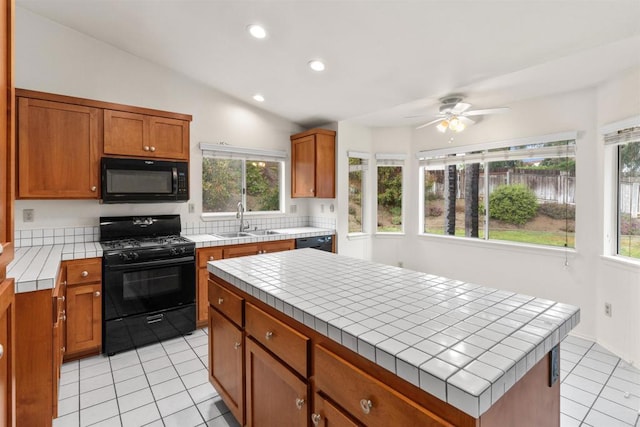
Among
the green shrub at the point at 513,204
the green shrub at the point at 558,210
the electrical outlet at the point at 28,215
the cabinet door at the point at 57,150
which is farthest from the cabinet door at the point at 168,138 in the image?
the green shrub at the point at 558,210

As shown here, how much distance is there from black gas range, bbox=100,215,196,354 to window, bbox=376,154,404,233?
2.87 metres

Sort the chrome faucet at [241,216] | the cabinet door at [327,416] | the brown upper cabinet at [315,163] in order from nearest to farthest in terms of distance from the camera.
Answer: the cabinet door at [327,416] → the chrome faucet at [241,216] → the brown upper cabinet at [315,163]

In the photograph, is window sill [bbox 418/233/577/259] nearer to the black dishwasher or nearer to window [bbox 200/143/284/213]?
the black dishwasher

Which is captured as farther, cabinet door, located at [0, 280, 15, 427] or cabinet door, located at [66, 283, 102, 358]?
cabinet door, located at [66, 283, 102, 358]

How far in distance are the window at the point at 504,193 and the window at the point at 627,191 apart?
0.38 meters

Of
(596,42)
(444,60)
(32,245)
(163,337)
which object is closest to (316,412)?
(163,337)

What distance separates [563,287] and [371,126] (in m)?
3.04

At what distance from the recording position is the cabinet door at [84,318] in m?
2.59

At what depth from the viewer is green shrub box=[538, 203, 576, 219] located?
3307mm

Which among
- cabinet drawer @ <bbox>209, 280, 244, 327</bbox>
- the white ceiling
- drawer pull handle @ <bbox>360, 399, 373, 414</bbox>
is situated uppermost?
the white ceiling

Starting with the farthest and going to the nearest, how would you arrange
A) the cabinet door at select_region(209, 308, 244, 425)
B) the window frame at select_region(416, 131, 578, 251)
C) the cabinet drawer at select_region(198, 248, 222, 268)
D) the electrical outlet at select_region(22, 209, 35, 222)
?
the window frame at select_region(416, 131, 578, 251) < the cabinet drawer at select_region(198, 248, 222, 268) < the electrical outlet at select_region(22, 209, 35, 222) < the cabinet door at select_region(209, 308, 244, 425)

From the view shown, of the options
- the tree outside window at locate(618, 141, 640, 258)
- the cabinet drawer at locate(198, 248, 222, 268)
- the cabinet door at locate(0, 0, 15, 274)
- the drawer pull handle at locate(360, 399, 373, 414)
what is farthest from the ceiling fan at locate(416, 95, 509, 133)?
the cabinet door at locate(0, 0, 15, 274)

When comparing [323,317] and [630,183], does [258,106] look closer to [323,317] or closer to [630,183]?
[323,317]

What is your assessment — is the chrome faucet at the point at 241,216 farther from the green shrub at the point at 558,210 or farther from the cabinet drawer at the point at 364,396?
the green shrub at the point at 558,210
